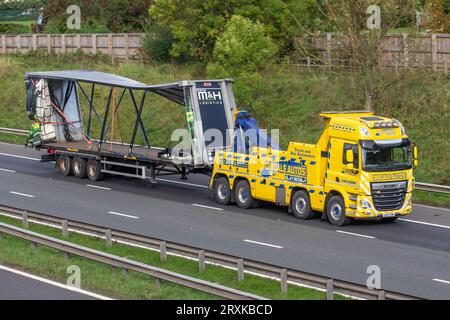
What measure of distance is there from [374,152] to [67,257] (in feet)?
32.3

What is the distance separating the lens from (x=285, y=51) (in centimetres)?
5031

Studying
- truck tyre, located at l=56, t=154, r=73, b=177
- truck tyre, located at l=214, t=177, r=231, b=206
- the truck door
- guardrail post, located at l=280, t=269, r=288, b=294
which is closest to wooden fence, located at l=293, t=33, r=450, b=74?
truck tyre, located at l=214, t=177, r=231, b=206

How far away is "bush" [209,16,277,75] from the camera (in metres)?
41.1

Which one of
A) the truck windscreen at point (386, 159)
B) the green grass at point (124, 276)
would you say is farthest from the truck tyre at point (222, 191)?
the green grass at point (124, 276)

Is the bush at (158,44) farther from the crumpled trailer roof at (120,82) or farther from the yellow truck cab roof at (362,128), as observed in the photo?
the yellow truck cab roof at (362,128)

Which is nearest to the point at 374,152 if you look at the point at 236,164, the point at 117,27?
the point at 236,164

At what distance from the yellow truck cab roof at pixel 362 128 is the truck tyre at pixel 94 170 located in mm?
10732

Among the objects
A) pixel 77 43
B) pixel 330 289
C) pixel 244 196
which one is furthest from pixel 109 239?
pixel 77 43

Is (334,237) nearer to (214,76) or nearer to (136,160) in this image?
(136,160)

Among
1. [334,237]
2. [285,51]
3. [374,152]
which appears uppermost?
[285,51]

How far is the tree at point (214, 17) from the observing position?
4809 cm

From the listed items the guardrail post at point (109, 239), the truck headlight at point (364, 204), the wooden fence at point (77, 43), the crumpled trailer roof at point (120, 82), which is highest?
the wooden fence at point (77, 43)

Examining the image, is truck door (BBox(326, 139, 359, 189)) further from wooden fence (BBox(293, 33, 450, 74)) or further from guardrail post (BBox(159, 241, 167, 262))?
wooden fence (BBox(293, 33, 450, 74))

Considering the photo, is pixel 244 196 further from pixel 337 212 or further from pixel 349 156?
pixel 349 156
